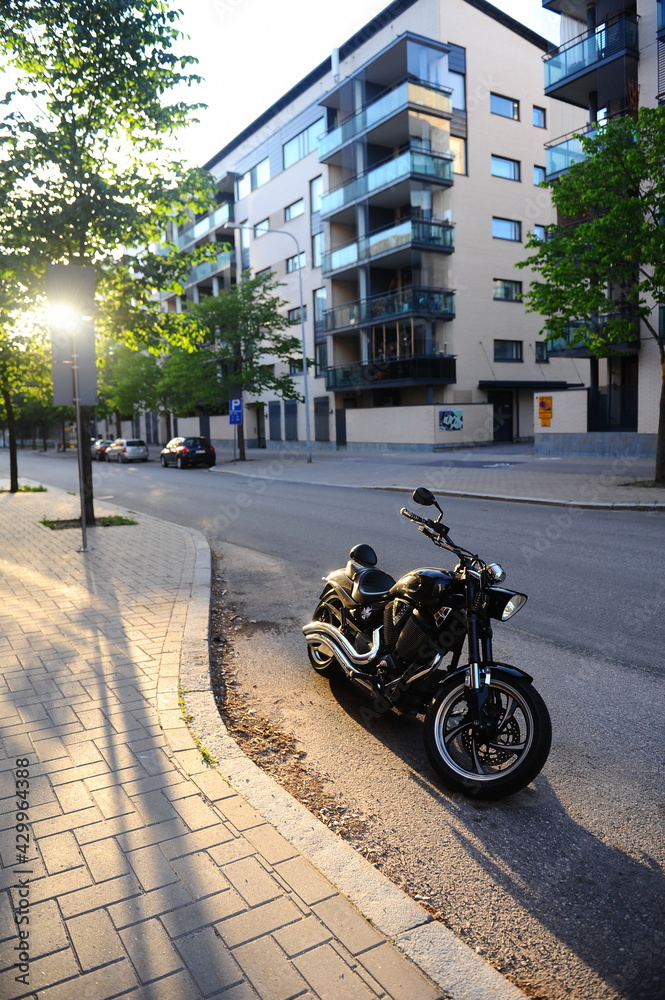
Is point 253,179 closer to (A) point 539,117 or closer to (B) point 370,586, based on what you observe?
(A) point 539,117

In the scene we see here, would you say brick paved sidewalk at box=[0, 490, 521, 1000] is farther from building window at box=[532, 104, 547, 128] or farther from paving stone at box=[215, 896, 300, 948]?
building window at box=[532, 104, 547, 128]

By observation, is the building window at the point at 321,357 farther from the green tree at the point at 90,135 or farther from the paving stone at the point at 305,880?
the paving stone at the point at 305,880

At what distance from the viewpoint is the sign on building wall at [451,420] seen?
102 ft

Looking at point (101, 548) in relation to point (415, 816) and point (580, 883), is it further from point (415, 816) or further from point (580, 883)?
point (580, 883)

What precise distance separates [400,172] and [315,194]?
9440mm

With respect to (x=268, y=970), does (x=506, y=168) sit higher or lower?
higher

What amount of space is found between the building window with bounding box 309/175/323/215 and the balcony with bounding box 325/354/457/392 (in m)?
10.5

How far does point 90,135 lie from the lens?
10680mm

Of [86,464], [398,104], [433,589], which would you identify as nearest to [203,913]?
[433,589]

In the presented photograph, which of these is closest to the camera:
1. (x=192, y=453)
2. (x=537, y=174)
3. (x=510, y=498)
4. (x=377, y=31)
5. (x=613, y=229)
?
(x=613, y=229)

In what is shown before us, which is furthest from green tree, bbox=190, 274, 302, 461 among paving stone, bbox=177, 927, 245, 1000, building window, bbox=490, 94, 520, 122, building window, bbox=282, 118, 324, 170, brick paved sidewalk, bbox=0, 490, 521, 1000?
paving stone, bbox=177, 927, 245, 1000

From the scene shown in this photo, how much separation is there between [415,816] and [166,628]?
10.2 ft

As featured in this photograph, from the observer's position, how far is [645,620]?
5.97 metres

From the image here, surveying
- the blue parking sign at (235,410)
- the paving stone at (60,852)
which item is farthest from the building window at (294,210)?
the paving stone at (60,852)
